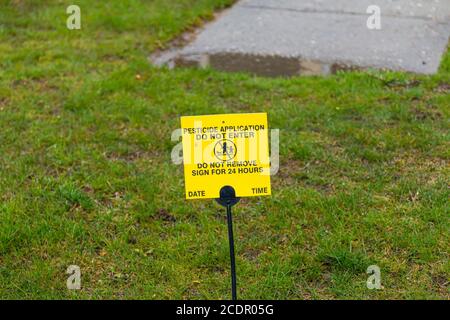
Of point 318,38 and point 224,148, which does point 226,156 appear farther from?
point 318,38

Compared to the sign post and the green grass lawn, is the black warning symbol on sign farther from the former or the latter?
the green grass lawn

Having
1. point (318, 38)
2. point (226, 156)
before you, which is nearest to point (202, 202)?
point (226, 156)

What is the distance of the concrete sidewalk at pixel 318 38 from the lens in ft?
18.1

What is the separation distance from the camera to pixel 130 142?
14.1 ft

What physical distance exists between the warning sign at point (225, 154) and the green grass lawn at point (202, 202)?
65 cm

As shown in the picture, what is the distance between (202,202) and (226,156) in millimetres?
1153

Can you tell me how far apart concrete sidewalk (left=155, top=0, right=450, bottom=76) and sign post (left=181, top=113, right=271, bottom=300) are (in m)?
2.89

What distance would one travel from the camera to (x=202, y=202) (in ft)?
12.1

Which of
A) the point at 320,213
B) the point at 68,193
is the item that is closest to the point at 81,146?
the point at 68,193

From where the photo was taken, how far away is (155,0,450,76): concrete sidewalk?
553 centimetres

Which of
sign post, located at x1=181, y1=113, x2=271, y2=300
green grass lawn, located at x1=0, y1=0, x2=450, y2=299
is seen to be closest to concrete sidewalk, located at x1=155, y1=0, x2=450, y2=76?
green grass lawn, located at x1=0, y1=0, x2=450, y2=299

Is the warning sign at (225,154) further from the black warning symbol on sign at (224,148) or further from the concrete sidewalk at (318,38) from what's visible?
the concrete sidewalk at (318,38)

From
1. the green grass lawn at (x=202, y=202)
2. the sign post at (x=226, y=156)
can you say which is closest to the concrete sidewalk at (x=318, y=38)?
→ the green grass lawn at (x=202, y=202)

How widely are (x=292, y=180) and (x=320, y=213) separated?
0.39 m
